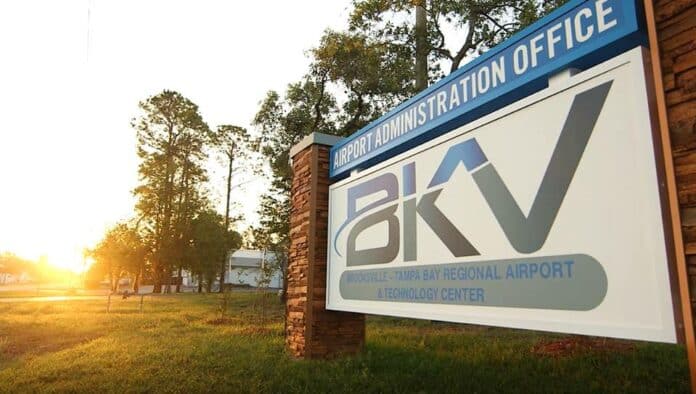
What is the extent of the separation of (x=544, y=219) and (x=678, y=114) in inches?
43.3

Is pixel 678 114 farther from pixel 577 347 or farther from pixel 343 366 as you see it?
pixel 577 347

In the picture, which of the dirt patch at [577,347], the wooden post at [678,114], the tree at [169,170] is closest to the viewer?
the wooden post at [678,114]

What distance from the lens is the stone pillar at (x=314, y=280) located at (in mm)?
6547

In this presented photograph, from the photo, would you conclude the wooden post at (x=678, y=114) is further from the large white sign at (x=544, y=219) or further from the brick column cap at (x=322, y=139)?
the brick column cap at (x=322, y=139)

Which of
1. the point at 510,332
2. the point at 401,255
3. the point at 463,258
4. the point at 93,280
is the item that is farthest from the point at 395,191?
the point at 93,280

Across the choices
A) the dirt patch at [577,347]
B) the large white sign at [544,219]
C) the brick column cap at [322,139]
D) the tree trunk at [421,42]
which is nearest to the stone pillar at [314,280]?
the brick column cap at [322,139]

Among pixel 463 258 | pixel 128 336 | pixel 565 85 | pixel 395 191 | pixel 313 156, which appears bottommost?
pixel 128 336

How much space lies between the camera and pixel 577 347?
7922 mm

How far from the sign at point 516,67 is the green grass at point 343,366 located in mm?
2886

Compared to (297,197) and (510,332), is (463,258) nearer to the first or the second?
(297,197)

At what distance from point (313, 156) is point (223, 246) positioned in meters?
30.1

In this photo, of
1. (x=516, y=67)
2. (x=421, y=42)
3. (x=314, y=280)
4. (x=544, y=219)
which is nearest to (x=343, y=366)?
(x=314, y=280)

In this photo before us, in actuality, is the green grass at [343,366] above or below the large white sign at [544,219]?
below

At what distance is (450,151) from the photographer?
4.44 metres
